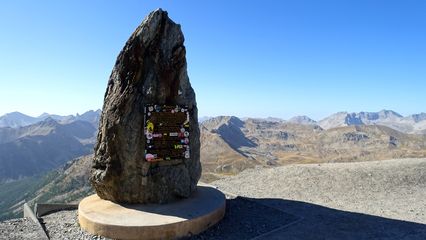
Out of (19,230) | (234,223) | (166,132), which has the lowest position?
(19,230)

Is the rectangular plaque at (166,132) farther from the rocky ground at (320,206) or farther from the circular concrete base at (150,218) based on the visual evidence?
the rocky ground at (320,206)

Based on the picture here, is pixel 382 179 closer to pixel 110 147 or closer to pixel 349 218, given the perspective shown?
pixel 349 218

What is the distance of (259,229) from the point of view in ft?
54.1

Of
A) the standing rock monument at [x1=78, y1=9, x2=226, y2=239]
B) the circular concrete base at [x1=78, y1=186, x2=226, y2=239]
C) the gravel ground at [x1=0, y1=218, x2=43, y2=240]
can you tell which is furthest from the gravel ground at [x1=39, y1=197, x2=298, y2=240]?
the gravel ground at [x1=0, y1=218, x2=43, y2=240]

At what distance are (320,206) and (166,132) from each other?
9.86m

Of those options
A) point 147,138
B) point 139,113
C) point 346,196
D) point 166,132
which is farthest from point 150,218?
point 346,196

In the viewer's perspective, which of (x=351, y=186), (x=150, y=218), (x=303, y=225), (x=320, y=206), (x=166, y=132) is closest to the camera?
(x=150, y=218)

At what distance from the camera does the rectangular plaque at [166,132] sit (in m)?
17.0

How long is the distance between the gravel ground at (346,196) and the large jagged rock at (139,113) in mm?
5538

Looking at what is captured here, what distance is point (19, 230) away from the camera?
1580 cm

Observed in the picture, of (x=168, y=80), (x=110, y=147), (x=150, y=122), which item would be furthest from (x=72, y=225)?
(x=168, y=80)

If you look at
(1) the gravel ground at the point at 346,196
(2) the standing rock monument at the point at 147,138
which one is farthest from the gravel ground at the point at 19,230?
(1) the gravel ground at the point at 346,196

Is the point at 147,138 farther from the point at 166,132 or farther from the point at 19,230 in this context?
the point at 19,230

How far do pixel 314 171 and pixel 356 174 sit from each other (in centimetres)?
307
